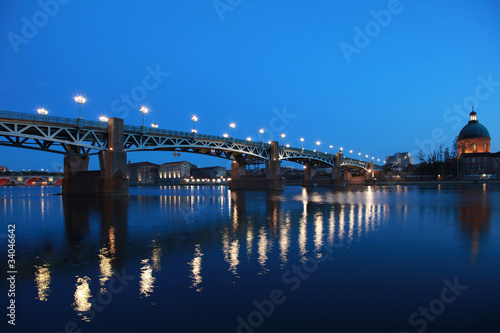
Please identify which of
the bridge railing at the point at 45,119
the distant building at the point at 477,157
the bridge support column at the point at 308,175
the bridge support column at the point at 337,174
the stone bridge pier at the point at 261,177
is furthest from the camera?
the distant building at the point at 477,157

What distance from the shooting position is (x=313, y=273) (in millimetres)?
7562

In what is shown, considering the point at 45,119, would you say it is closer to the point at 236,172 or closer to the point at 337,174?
the point at 236,172

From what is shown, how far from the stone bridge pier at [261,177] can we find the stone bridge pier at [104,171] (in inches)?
1516

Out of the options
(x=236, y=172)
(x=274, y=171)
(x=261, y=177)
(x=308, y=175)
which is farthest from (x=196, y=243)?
(x=308, y=175)

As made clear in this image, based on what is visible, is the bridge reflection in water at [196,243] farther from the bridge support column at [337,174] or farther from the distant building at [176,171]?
the distant building at [176,171]

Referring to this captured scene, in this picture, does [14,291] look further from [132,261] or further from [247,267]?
[247,267]

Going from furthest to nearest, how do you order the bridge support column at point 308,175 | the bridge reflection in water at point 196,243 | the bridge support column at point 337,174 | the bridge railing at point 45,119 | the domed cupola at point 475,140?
the domed cupola at point 475,140 → the bridge support column at point 337,174 → the bridge support column at point 308,175 → the bridge railing at point 45,119 → the bridge reflection in water at point 196,243

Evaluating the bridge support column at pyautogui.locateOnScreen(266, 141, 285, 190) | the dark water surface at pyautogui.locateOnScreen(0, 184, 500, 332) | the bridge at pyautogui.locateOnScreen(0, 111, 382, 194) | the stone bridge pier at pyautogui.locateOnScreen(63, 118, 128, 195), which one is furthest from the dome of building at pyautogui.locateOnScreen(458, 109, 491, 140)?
the dark water surface at pyautogui.locateOnScreen(0, 184, 500, 332)

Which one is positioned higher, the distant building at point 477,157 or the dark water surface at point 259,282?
the distant building at point 477,157

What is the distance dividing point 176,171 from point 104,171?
5379 inches

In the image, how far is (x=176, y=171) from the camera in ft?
590

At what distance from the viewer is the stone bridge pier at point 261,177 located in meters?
77.9

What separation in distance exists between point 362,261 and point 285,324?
448 centimetres

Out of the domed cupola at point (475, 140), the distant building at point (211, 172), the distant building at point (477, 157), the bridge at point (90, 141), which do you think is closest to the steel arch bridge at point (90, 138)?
the bridge at point (90, 141)
